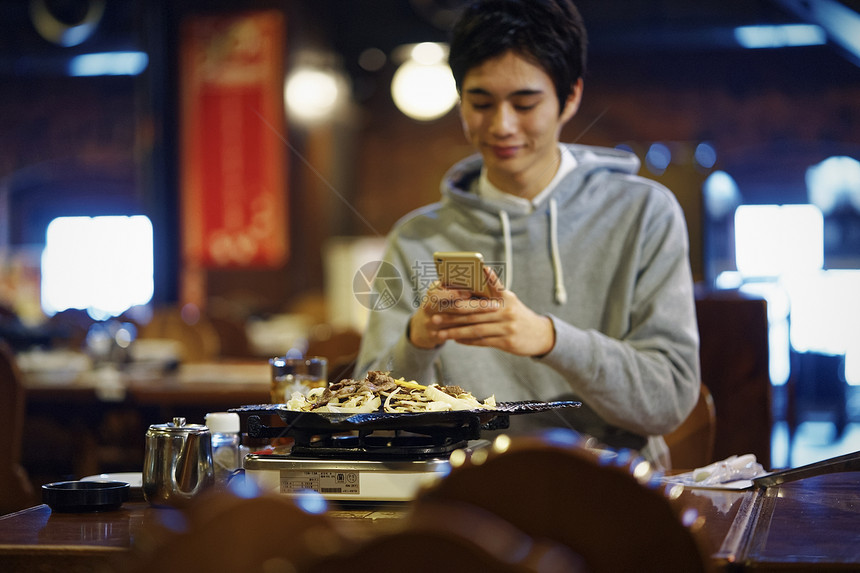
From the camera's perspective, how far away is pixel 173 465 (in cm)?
119

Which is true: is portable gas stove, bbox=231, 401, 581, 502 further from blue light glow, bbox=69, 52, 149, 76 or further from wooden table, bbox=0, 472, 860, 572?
blue light glow, bbox=69, 52, 149, 76

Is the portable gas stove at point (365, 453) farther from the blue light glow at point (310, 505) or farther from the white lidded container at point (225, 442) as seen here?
the blue light glow at point (310, 505)

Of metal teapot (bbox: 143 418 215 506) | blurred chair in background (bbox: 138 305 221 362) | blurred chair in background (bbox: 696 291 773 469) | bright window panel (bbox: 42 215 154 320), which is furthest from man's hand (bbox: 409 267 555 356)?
bright window panel (bbox: 42 215 154 320)

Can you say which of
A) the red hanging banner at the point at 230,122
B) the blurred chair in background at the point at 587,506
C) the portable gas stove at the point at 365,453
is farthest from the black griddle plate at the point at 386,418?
the red hanging banner at the point at 230,122

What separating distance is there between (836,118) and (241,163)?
190 inches

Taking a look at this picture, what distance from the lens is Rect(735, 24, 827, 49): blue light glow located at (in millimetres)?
7273

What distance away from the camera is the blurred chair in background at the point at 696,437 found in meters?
1.82

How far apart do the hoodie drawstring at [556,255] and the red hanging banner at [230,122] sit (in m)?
4.85

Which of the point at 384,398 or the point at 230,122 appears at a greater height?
the point at 230,122

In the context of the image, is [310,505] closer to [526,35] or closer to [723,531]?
[723,531]

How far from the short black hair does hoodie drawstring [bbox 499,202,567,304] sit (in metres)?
0.22

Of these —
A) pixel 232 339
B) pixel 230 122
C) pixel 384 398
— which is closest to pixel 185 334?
pixel 232 339

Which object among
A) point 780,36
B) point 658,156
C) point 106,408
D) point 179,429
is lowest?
point 106,408

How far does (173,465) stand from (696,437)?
1069 millimetres
